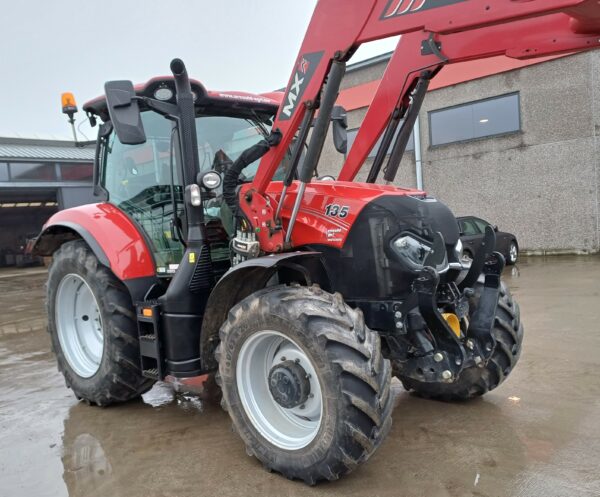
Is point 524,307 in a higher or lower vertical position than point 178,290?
lower

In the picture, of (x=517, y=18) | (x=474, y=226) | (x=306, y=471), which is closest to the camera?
(x=517, y=18)

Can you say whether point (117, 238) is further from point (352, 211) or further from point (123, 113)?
point (352, 211)

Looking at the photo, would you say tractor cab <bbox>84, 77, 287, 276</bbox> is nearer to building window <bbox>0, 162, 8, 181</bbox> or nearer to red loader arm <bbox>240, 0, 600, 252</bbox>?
red loader arm <bbox>240, 0, 600, 252</bbox>

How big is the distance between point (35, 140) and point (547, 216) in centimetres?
2185

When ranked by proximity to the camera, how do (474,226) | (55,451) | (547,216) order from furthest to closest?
(547,216) < (474,226) < (55,451)

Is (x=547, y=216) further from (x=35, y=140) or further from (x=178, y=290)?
(x=35, y=140)

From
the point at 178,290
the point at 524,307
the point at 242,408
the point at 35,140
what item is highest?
the point at 35,140

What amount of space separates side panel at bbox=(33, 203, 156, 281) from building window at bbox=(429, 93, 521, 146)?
41.3 feet

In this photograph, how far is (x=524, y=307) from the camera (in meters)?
7.20

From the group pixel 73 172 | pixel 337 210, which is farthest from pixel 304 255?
pixel 73 172

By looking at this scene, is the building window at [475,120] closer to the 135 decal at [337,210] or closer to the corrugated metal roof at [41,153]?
the 135 decal at [337,210]

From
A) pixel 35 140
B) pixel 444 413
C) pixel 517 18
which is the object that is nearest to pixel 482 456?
pixel 444 413

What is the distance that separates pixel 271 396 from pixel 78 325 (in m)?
2.30

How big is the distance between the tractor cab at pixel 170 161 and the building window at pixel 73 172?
65.4ft
